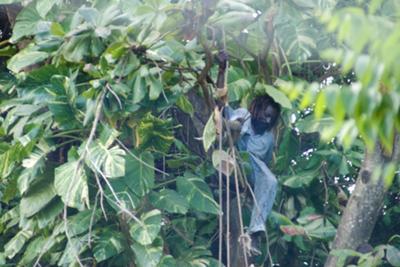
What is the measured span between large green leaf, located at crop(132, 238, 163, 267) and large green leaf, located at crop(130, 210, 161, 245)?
0.07 metres

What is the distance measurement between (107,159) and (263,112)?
841mm

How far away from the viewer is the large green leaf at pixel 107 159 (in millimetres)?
4229

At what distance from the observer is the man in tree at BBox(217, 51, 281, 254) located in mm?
4691

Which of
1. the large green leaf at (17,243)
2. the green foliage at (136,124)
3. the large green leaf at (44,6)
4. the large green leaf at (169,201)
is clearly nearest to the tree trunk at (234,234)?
the green foliage at (136,124)

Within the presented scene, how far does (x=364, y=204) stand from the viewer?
4.35 metres

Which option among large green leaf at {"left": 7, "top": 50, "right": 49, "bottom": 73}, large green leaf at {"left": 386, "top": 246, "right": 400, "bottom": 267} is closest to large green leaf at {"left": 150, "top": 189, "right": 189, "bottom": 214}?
large green leaf at {"left": 7, "top": 50, "right": 49, "bottom": 73}

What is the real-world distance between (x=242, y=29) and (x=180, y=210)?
2.80 feet

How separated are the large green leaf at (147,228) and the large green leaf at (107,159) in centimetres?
32

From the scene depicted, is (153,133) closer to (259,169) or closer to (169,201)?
(169,201)

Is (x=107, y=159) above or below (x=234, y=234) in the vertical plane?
above

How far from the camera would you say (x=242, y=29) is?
174 inches

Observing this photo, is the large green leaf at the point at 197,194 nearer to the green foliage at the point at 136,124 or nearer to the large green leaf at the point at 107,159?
the green foliage at the point at 136,124

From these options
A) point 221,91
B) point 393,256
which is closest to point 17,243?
point 221,91

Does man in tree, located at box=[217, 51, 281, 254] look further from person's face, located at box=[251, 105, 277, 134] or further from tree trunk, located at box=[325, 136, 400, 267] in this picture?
tree trunk, located at box=[325, 136, 400, 267]
